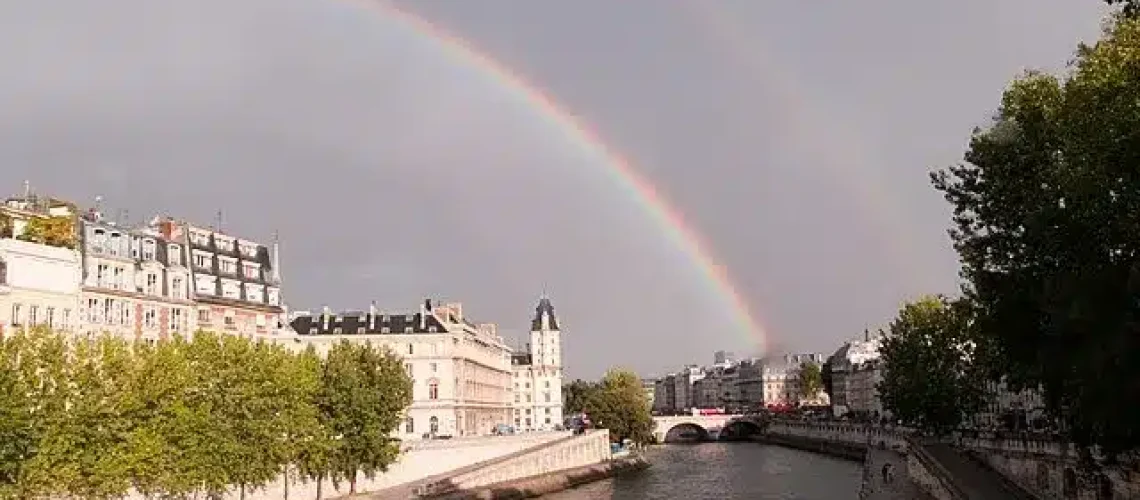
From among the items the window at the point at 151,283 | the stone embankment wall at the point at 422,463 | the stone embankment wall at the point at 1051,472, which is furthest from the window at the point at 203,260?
the stone embankment wall at the point at 1051,472

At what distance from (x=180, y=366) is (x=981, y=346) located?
4535 centimetres

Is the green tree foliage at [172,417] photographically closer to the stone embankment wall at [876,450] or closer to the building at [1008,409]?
the stone embankment wall at [876,450]

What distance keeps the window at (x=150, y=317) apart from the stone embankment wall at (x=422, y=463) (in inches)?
676

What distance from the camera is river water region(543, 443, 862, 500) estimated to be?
295ft

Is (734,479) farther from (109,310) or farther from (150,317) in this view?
(109,310)

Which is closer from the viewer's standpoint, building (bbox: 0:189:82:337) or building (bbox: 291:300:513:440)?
building (bbox: 0:189:82:337)

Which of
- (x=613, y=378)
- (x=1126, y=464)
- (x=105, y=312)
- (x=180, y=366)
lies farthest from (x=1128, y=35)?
(x=613, y=378)

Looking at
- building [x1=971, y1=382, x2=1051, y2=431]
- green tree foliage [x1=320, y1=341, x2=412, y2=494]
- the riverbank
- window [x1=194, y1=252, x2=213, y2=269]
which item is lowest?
the riverbank

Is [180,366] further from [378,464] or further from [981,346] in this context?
[981,346]

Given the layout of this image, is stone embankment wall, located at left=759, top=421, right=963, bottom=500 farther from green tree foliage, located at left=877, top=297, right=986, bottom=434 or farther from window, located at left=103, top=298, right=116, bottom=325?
window, located at left=103, top=298, right=116, bottom=325

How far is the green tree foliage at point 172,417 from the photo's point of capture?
154 feet

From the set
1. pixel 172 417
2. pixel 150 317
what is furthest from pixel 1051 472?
pixel 150 317

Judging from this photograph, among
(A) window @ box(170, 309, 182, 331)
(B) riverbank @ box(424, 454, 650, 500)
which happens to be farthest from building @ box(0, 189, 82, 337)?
(B) riverbank @ box(424, 454, 650, 500)

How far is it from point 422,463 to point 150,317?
21.0 metres
